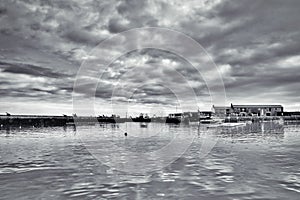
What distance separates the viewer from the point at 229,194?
1066 centimetres

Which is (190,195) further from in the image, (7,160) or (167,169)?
(7,160)

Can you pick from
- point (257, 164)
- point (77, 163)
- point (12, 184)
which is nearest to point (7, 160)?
point (77, 163)

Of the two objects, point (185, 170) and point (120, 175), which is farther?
point (185, 170)

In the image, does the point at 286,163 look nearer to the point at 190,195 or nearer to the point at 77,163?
the point at 190,195

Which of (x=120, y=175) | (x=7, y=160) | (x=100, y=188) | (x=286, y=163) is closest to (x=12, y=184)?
(x=100, y=188)

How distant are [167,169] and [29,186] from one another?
8.24 meters

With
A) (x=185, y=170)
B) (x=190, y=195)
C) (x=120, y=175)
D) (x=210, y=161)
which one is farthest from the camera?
(x=210, y=161)

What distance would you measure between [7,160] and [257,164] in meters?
19.2

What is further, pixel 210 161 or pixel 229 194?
pixel 210 161

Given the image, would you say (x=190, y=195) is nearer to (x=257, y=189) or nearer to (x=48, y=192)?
(x=257, y=189)

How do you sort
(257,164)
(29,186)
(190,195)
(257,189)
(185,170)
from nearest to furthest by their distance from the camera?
(190,195) < (257,189) < (29,186) < (185,170) < (257,164)

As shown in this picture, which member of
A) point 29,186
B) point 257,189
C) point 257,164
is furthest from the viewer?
point 257,164

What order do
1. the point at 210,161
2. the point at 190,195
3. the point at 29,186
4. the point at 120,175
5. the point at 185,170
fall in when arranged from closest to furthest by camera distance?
the point at 190,195
the point at 29,186
the point at 120,175
the point at 185,170
the point at 210,161

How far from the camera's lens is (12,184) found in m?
12.6
